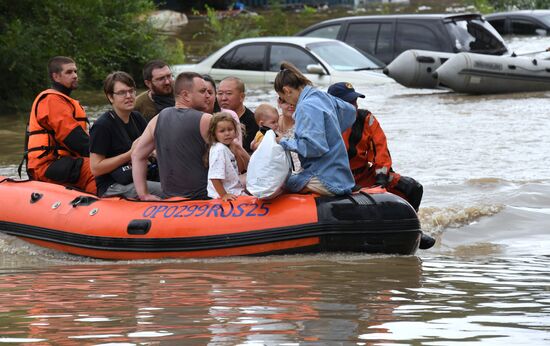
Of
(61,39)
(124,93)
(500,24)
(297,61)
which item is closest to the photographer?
(124,93)

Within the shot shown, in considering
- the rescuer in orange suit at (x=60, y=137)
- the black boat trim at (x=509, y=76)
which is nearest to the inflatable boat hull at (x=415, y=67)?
the black boat trim at (x=509, y=76)

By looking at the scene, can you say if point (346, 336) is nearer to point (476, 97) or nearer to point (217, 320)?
point (217, 320)

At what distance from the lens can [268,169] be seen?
840cm

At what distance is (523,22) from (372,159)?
1959cm

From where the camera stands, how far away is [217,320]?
6188 millimetres

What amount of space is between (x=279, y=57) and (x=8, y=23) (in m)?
4.34

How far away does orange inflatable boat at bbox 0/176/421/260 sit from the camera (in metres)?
8.45

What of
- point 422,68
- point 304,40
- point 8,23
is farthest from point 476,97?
point 8,23

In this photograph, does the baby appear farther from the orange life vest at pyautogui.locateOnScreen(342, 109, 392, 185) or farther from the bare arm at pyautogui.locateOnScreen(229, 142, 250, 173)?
the orange life vest at pyautogui.locateOnScreen(342, 109, 392, 185)

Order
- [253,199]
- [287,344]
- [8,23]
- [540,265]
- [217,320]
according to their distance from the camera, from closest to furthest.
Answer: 1. [287,344]
2. [217,320]
3. [540,265]
4. [253,199]
5. [8,23]

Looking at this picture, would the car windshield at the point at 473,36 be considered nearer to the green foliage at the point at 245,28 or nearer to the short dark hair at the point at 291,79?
the green foliage at the point at 245,28

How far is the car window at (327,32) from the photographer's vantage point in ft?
69.7

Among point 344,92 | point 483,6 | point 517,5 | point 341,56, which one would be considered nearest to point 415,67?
point 341,56

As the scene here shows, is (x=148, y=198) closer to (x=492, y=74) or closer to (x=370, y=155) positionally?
(x=370, y=155)
